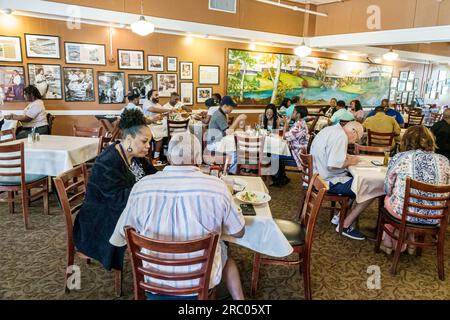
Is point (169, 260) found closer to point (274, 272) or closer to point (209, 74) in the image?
point (274, 272)

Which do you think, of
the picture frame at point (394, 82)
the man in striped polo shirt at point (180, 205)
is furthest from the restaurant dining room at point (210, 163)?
the picture frame at point (394, 82)

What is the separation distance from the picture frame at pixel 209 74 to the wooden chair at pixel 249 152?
14.7ft

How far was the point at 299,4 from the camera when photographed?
9.48 meters

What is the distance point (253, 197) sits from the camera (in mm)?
2531

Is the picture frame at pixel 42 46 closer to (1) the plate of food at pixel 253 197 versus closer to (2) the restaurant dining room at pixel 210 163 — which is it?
(2) the restaurant dining room at pixel 210 163

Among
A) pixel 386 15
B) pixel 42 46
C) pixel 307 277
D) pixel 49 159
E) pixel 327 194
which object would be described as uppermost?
pixel 386 15

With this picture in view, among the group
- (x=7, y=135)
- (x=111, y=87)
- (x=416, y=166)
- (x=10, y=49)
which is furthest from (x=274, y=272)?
(x=10, y=49)

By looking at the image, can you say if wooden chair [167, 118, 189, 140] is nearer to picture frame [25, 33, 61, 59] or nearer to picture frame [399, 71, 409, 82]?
picture frame [25, 33, 61, 59]

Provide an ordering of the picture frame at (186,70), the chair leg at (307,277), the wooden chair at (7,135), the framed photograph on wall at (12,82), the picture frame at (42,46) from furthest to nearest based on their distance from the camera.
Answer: the picture frame at (186,70) < the picture frame at (42,46) < the framed photograph on wall at (12,82) < the wooden chair at (7,135) < the chair leg at (307,277)

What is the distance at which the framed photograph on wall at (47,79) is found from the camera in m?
6.65

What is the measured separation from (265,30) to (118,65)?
4.06m

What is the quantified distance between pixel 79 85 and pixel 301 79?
654 centimetres
